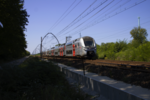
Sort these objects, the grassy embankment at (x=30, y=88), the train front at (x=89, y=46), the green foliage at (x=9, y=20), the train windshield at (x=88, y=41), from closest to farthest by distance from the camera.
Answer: the grassy embankment at (x=30, y=88) → the green foliage at (x=9, y=20) → the train front at (x=89, y=46) → the train windshield at (x=88, y=41)

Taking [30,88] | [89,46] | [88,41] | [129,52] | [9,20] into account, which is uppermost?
[9,20]

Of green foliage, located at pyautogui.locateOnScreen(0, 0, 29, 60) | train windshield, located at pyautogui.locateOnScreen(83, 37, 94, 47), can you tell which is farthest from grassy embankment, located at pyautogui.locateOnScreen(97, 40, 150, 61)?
green foliage, located at pyautogui.locateOnScreen(0, 0, 29, 60)

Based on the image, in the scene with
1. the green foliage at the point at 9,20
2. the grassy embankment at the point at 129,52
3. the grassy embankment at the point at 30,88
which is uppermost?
the green foliage at the point at 9,20

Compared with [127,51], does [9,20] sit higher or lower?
higher

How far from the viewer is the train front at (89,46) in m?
20.5

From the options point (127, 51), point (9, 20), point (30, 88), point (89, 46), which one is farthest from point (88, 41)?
point (30, 88)

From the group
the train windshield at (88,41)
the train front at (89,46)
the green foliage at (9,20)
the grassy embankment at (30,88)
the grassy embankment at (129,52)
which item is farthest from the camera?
the train windshield at (88,41)

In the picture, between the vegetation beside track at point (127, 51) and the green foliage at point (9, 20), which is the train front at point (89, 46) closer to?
the vegetation beside track at point (127, 51)

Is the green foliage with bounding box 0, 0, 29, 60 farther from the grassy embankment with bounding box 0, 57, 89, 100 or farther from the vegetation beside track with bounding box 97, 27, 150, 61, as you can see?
the vegetation beside track with bounding box 97, 27, 150, 61

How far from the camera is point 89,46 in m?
20.8

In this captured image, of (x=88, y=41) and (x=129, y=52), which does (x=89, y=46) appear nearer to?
(x=88, y=41)

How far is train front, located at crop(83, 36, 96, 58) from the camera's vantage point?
20516 millimetres

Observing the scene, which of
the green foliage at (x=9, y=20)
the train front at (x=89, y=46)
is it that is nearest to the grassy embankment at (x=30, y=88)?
the green foliage at (x=9, y=20)

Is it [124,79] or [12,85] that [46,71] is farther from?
[124,79]
